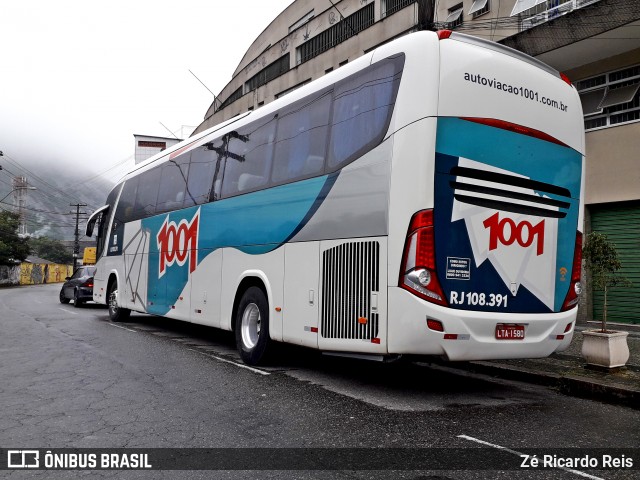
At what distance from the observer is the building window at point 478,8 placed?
17141 millimetres

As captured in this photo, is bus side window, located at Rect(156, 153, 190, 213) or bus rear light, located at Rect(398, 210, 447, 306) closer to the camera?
bus rear light, located at Rect(398, 210, 447, 306)

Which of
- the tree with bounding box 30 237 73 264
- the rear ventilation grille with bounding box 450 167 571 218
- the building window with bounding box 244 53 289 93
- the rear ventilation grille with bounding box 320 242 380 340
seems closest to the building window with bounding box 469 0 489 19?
the rear ventilation grille with bounding box 450 167 571 218

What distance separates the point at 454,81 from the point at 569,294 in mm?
2910

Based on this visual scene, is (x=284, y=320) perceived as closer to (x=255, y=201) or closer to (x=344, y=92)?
(x=255, y=201)

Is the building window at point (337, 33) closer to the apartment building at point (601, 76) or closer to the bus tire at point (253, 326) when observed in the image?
the apartment building at point (601, 76)

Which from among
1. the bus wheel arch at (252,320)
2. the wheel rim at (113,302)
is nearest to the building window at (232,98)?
the wheel rim at (113,302)

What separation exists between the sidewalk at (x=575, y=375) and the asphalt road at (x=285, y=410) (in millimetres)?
175

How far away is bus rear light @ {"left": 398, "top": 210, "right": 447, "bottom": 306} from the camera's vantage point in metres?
5.53

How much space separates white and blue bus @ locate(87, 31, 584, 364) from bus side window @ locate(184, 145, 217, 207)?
5.80 feet

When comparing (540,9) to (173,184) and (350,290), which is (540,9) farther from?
(350,290)

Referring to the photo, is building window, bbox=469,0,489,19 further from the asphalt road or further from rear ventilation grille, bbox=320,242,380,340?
rear ventilation grille, bbox=320,242,380,340

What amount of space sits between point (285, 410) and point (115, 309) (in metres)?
10.2

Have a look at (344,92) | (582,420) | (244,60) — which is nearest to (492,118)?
(344,92)

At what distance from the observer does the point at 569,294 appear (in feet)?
21.8
